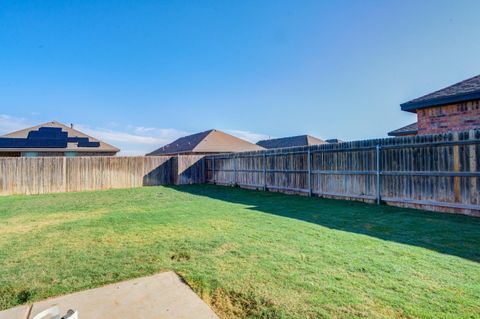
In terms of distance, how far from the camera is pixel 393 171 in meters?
6.98

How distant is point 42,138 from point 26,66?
1111 centimetres

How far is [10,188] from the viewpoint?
482 inches

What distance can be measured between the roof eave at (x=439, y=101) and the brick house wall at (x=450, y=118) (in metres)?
0.17

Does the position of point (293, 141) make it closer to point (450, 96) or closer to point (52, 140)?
point (52, 140)

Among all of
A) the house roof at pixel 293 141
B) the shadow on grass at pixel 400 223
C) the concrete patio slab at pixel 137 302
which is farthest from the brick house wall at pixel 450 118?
the house roof at pixel 293 141

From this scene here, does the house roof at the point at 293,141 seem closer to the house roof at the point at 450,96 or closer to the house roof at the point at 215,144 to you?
the house roof at the point at 215,144

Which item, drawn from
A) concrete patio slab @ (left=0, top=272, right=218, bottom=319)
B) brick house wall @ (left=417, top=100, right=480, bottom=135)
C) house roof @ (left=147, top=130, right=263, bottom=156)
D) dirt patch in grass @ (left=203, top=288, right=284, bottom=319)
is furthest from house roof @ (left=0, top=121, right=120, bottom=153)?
dirt patch in grass @ (left=203, top=288, right=284, bottom=319)

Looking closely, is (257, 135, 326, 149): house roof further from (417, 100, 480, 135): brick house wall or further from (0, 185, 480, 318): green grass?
(0, 185, 480, 318): green grass

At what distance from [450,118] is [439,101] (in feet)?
1.70

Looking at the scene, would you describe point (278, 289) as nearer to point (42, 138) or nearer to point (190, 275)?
point (190, 275)

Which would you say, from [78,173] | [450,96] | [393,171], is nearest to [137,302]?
[393,171]

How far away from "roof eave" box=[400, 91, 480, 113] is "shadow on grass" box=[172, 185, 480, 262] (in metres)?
2.92

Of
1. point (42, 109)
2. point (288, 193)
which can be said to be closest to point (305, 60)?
point (288, 193)

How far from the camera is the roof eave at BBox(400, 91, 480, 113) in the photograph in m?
6.44
